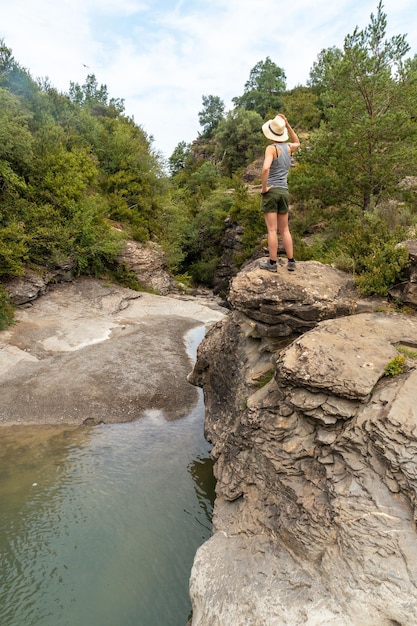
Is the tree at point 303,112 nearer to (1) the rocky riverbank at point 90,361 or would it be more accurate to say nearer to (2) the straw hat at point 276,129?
(1) the rocky riverbank at point 90,361

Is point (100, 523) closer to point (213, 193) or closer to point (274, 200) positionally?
point (274, 200)

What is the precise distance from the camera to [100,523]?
8414mm

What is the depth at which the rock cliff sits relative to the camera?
189 inches

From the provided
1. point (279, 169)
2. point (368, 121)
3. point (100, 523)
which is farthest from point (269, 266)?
point (368, 121)

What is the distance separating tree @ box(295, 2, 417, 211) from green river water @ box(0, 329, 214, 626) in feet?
50.4

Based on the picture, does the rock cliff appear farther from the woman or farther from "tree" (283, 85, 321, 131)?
"tree" (283, 85, 321, 131)

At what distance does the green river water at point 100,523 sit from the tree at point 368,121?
605 inches

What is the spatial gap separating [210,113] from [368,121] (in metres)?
68.0

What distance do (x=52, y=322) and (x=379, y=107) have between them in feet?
66.9

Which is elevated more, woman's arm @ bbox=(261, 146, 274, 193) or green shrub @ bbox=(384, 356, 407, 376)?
woman's arm @ bbox=(261, 146, 274, 193)

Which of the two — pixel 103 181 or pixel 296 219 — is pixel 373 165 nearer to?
pixel 296 219

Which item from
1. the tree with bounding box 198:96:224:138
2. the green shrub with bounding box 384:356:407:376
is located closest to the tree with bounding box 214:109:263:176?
the tree with bounding box 198:96:224:138

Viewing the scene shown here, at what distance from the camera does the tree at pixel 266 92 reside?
6159 centimetres

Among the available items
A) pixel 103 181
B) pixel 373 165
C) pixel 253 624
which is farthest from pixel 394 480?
pixel 103 181
